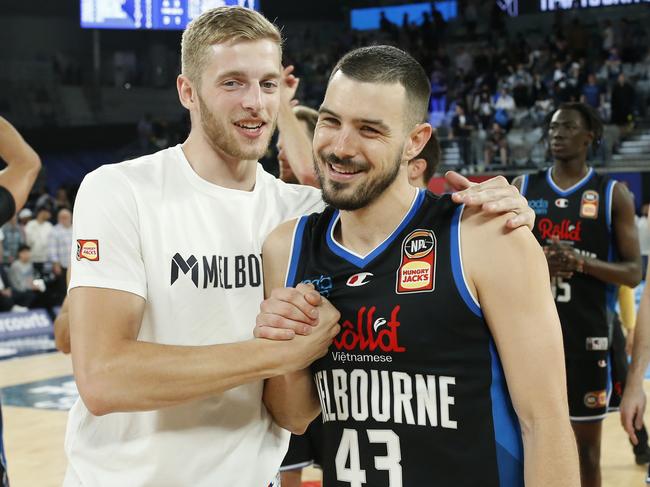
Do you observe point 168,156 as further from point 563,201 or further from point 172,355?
point 563,201

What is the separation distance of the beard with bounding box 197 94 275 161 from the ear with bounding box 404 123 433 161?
1.47ft

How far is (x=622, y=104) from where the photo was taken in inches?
760

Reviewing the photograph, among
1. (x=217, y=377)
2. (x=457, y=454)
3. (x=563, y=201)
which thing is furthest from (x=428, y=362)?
(x=563, y=201)

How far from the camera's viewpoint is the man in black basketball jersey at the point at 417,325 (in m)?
2.20

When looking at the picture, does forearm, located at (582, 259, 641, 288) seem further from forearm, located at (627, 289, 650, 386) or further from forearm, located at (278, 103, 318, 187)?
forearm, located at (278, 103, 318, 187)

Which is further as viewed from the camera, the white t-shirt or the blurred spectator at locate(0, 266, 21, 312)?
the blurred spectator at locate(0, 266, 21, 312)

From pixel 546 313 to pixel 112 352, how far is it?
3.60 ft

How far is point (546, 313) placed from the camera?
221 centimetres

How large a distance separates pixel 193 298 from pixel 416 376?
0.66 metres

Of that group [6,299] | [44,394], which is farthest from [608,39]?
[44,394]

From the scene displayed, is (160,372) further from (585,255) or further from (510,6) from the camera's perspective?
(510,6)

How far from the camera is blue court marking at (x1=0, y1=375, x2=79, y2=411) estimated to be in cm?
870

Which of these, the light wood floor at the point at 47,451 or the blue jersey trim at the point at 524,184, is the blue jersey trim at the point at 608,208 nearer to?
→ the blue jersey trim at the point at 524,184

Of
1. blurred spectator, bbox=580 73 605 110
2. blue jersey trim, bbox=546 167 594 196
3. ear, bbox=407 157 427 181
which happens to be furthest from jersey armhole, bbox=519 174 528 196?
blurred spectator, bbox=580 73 605 110
